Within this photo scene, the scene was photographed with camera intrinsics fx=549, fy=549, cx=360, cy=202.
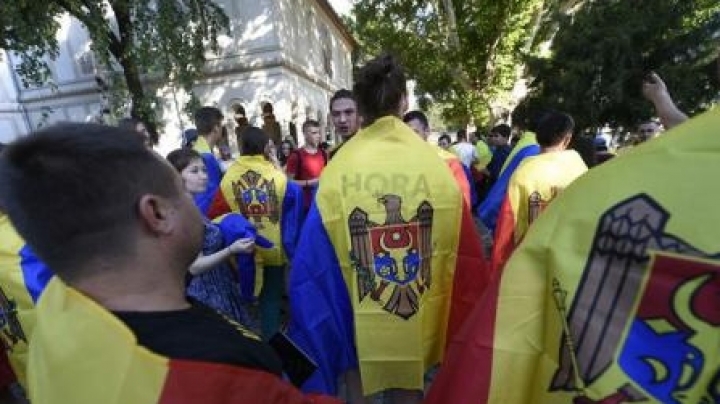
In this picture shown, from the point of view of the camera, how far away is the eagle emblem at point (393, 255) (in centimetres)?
245

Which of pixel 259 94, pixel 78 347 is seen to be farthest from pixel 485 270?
pixel 259 94

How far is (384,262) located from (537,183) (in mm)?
1575

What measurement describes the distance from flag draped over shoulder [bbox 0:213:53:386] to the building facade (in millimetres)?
14568

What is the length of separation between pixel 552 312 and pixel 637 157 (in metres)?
0.36

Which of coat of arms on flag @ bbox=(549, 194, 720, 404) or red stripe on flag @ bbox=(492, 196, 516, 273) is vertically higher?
coat of arms on flag @ bbox=(549, 194, 720, 404)

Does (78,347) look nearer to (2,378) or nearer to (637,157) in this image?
(637,157)

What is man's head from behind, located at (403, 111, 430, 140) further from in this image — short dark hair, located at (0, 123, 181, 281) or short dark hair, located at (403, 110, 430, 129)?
short dark hair, located at (0, 123, 181, 281)

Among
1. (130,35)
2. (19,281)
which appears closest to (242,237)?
(19,281)

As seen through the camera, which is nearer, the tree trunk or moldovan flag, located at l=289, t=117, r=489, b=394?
moldovan flag, located at l=289, t=117, r=489, b=394

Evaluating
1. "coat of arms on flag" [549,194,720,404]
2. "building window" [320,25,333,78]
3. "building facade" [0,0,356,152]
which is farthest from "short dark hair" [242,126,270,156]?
"building window" [320,25,333,78]

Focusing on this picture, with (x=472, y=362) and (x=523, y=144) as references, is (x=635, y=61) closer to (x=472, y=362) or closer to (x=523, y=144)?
(x=523, y=144)

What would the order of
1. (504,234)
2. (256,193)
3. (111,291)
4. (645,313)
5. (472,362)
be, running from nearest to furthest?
1. (645,313)
2. (111,291)
3. (472,362)
4. (504,234)
5. (256,193)

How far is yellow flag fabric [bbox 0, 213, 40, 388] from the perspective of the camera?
7.75 feet

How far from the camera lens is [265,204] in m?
4.43
